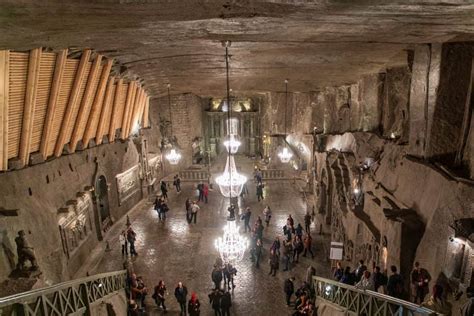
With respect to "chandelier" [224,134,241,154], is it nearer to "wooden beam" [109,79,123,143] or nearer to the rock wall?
"wooden beam" [109,79,123,143]

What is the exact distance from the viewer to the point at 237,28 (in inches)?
240

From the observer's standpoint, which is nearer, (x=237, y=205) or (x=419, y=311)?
(x=419, y=311)

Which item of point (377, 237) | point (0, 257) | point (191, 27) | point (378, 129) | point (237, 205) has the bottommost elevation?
point (237, 205)

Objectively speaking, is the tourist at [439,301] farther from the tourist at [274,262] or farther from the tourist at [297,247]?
the tourist at [297,247]

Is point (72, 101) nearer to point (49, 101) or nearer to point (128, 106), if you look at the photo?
point (49, 101)

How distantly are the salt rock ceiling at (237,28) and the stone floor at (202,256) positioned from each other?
22.2 feet

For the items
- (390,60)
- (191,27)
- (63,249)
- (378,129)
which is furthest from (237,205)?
(191,27)

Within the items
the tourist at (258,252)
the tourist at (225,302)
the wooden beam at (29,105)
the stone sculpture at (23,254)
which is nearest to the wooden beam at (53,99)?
the wooden beam at (29,105)

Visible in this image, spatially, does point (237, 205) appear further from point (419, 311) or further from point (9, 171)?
point (419, 311)

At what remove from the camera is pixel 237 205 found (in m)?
17.3

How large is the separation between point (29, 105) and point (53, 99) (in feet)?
2.79

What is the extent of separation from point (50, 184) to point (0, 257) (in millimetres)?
3148

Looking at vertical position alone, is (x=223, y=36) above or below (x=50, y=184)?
above

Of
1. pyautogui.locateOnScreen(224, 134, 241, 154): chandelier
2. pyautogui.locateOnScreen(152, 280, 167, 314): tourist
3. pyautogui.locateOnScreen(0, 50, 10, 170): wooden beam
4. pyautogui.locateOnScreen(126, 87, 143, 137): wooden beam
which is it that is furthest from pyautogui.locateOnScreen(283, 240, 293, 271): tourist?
pyautogui.locateOnScreen(126, 87, 143, 137): wooden beam
